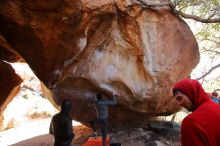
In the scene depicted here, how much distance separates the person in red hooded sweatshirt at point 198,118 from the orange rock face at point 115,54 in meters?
5.06

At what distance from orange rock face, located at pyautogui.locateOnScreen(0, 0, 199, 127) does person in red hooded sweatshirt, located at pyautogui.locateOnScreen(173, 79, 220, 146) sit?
16.6ft

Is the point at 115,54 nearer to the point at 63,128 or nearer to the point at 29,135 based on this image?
the point at 63,128

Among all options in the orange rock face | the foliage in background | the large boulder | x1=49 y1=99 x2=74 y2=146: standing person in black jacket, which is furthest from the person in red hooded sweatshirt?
the large boulder

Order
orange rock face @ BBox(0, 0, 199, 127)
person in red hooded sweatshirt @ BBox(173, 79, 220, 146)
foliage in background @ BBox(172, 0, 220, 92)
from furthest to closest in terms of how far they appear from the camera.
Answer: foliage in background @ BBox(172, 0, 220, 92) → orange rock face @ BBox(0, 0, 199, 127) → person in red hooded sweatshirt @ BBox(173, 79, 220, 146)

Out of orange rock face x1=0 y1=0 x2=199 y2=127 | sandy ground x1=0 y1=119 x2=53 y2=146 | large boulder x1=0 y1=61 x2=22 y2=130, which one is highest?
orange rock face x1=0 y1=0 x2=199 y2=127

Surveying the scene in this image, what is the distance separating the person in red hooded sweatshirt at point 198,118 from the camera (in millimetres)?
3039

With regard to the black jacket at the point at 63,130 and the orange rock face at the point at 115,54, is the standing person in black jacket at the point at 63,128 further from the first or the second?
the orange rock face at the point at 115,54

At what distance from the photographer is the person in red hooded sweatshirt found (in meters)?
3.04

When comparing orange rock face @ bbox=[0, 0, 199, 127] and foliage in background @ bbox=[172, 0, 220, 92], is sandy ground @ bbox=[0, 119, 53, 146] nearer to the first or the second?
orange rock face @ bbox=[0, 0, 199, 127]

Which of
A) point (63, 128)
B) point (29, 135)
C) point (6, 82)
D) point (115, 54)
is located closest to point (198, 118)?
point (63, 128)

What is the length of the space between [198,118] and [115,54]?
700 centimetres

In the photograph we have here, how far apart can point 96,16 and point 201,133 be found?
606 cm

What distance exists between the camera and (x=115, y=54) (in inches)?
392

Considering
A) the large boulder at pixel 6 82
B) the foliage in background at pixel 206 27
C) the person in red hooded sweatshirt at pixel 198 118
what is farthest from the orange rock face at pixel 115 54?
the person in red hooded sweatshirt at pixel 198 118
